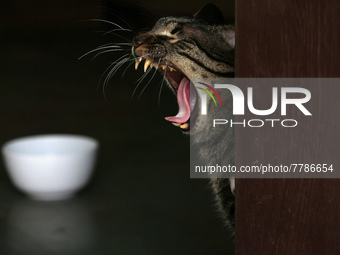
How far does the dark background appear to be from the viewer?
4.84ft

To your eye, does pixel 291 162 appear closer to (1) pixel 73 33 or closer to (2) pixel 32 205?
(2) pixel 32 205

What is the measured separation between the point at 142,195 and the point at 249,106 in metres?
1.11

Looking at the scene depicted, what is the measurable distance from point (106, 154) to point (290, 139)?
153 centimetres

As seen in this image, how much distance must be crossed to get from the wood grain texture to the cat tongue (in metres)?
0.20

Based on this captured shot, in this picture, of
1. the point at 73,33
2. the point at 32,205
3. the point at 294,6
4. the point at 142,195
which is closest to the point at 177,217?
the point at 142,195

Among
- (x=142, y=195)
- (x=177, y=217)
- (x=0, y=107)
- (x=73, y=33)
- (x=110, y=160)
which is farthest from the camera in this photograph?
(x=73, y=33)

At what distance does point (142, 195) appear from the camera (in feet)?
5.81

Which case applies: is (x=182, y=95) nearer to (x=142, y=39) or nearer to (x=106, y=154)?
(x=142, y=39)

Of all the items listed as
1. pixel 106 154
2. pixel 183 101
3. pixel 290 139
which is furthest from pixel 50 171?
pixel 290 139

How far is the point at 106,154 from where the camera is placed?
2141mm

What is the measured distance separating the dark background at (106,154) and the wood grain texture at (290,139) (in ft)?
1.59

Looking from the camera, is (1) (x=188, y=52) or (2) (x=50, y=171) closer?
(1) (x=188, y=52)

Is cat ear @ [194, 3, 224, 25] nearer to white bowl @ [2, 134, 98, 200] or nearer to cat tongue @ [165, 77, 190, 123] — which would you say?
cat tongue @ [165, 77, 190, 123]

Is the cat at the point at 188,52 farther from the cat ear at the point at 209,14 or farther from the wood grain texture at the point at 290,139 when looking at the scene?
the wood grain texture at the point at 290,139
